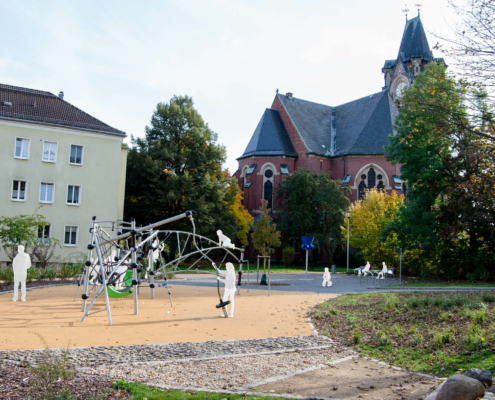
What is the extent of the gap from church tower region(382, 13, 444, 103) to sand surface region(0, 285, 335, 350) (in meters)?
48.5

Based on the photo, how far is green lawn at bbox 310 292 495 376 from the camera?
24.6 ft

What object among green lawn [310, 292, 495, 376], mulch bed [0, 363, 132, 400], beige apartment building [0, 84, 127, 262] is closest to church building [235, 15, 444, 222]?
beige apartment building [0, 84, 127, 262]

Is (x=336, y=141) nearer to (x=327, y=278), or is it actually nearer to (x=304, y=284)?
(x=304, y=284)

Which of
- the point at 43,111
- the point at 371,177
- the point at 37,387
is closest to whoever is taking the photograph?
the point at 37,387

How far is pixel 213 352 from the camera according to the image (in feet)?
26.4

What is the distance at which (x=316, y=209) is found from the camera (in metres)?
48.6

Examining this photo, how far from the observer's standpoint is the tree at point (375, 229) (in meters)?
35.6

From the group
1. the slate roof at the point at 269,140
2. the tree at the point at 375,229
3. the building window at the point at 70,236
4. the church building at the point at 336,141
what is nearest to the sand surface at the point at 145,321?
the building window at the point at 70,236

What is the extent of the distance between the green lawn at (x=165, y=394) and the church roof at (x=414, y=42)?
59.6 m

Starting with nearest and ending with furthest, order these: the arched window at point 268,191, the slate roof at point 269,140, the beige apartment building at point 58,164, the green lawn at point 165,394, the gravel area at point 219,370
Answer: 1. the green lawn at point 165,394
2. the gravel area at point 219,370
3. the beige apartment building at point 58,164
4. the arched window at point 268,191
5. the slate roof at point 269,140

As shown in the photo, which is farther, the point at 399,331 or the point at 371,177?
the point at 371,177

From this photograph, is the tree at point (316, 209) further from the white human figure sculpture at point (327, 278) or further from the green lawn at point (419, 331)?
the green lawn at point (419, 331)

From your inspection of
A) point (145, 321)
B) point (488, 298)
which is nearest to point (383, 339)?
point (145, 321)

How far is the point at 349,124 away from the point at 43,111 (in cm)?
3739
